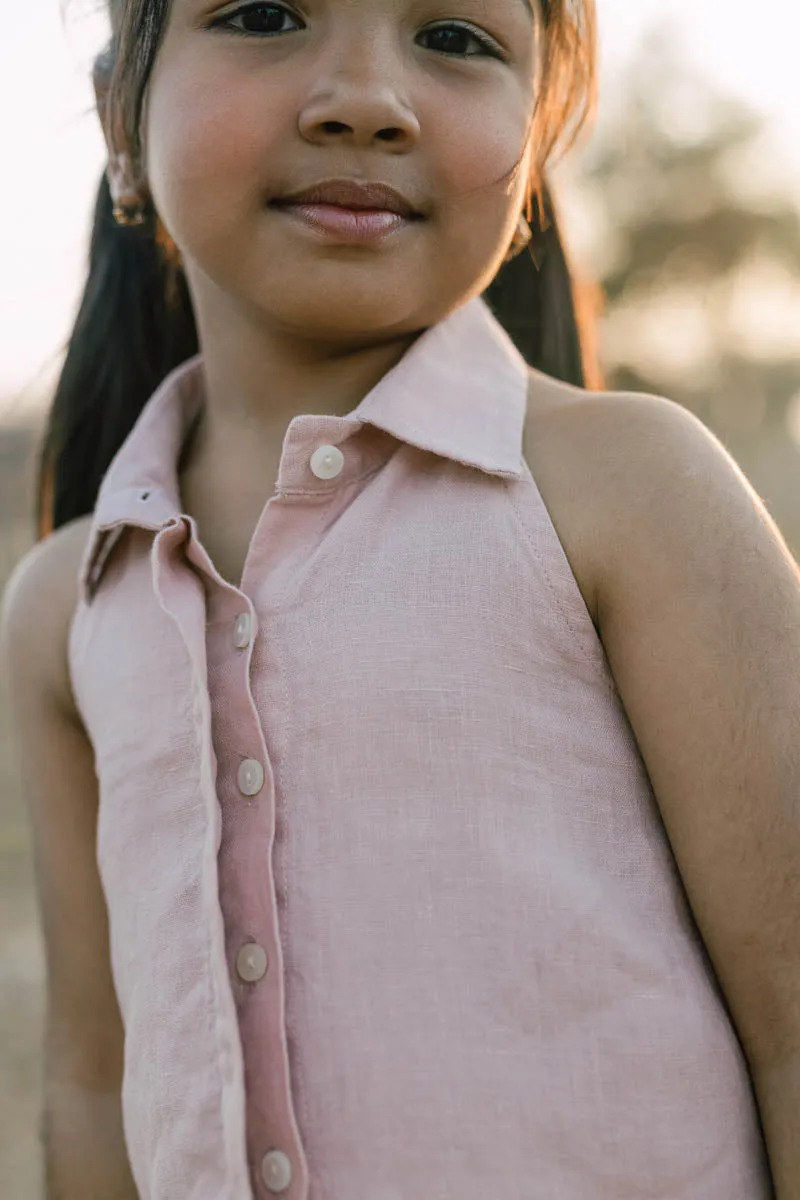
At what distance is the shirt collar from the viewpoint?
131cm

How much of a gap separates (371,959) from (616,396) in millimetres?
592

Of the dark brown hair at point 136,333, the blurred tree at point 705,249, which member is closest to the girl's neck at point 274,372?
the dark brown hair at point 136,333

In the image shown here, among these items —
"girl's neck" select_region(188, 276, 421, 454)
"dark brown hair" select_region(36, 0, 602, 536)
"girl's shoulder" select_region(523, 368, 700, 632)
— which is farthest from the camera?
"dark brown hair" select_region(36, 0, 602, 536)

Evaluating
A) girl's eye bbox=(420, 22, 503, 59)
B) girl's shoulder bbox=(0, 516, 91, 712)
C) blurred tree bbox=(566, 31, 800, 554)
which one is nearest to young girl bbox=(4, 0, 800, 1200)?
girl's eye bbox=(420, 22, 503, 59)

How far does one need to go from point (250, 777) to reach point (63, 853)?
0.54 m

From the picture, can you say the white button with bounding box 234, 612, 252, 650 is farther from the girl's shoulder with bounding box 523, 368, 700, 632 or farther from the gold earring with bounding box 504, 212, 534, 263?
the gold earring with bounding box 504, 212, 534, 263

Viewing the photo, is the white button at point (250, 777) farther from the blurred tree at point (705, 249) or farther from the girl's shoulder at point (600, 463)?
the blurred tree at point (705, 249)

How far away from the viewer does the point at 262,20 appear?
4.37 ft

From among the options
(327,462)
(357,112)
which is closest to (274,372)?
(327,462)

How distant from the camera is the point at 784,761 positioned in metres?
1.11

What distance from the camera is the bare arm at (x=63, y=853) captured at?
5.26 ft

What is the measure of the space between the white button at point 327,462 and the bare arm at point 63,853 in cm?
45

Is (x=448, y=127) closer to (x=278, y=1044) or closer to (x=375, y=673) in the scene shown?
(x=375, y=673)

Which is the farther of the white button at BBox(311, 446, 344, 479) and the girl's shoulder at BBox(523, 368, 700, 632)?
the white button at BBox(311, 446, 344, 479)
